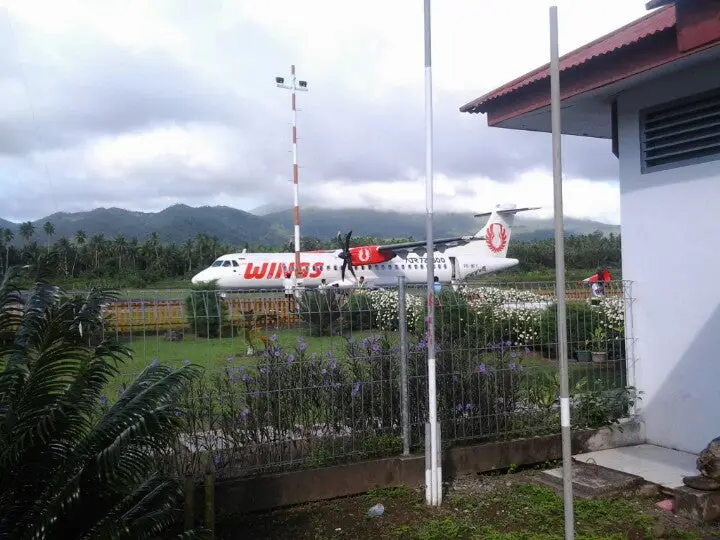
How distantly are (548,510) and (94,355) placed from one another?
3.18 m

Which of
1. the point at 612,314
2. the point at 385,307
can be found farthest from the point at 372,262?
the point at 385,307

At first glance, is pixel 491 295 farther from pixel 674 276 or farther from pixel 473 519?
pixel 473 519

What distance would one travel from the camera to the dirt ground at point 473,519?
157 inches

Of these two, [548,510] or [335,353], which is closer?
[548,510]

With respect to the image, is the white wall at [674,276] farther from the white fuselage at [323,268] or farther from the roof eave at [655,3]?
the white fuselage at [323,268]

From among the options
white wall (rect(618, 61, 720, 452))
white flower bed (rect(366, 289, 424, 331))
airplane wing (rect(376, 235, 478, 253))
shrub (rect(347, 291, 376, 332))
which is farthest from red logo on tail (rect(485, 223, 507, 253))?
shrub (rect(347, 291, 376, 332))

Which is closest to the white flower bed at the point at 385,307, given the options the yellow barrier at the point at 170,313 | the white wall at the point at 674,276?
the yellow barrier at the point at 170,313

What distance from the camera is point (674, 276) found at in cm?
551

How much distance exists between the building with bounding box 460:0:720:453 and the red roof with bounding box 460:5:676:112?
0.02m

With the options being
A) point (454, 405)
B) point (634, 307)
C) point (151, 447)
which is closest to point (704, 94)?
point (634, 307)

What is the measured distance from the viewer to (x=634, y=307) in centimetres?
592

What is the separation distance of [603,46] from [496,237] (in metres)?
32.5

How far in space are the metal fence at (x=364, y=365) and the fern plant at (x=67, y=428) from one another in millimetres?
828

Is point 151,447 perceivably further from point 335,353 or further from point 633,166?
point 633,166
